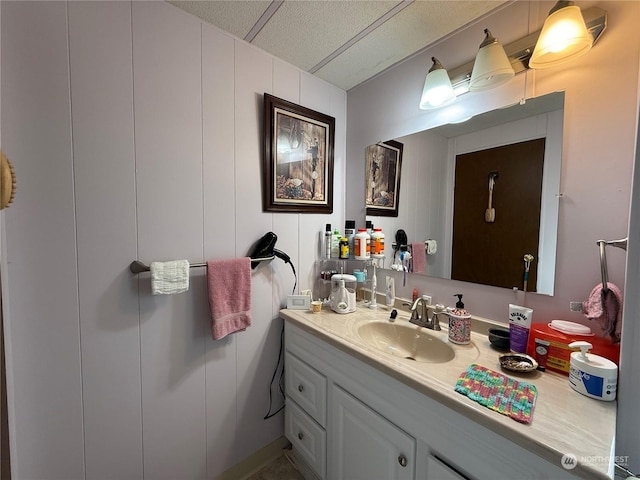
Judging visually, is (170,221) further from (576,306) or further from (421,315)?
(576,306)

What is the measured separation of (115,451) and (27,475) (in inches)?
9.1

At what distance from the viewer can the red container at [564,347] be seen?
77 cm

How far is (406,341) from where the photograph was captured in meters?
1.22

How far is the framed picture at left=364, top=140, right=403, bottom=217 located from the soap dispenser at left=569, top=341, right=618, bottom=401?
0.95 meters

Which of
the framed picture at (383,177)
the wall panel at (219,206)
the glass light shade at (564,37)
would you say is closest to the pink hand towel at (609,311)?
the glass light shade at (564,37)

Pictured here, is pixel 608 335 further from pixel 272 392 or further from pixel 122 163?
pixel 122 163

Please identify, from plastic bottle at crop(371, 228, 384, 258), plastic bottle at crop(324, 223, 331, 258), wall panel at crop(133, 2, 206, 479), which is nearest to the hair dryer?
wall panel at crop(133, 2, 206, 479)

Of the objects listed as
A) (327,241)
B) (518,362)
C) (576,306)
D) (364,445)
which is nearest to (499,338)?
(518,362)

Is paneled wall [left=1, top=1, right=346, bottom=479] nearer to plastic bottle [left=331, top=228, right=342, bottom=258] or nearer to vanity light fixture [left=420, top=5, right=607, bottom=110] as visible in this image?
plastic bottle [left=331, top=228, right=342, bottom=258]

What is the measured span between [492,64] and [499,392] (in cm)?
113

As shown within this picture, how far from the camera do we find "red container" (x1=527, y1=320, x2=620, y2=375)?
2.52 ft

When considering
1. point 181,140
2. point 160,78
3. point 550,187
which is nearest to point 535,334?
point 550,187

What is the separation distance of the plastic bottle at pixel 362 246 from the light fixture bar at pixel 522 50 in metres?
0.81

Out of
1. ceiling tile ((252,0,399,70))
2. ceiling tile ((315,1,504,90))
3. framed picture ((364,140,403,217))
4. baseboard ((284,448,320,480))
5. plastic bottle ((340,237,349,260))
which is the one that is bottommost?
baseboard ((284,448,320,480))
